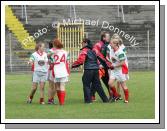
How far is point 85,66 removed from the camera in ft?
66.4

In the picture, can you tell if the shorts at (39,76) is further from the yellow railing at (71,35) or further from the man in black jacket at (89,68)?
the yellow railing at (71,35)

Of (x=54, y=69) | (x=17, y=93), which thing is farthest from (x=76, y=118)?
(x=17, y=93)

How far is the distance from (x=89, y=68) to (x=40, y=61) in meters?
1.33

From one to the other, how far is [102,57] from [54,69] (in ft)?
4.77

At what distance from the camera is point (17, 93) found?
23.4 meters

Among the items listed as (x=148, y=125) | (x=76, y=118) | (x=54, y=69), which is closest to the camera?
(x=148, y=125)

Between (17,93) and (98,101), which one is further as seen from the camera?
(17,93)

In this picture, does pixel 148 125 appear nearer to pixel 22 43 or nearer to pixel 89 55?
pixel 89 55

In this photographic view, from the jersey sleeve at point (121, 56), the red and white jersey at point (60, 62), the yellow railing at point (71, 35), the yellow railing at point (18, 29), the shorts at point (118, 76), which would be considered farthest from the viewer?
the yellow railing at point (71, 35)

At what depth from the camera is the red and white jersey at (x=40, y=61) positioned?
20047 mm

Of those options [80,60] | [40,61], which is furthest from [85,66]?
[40,61]

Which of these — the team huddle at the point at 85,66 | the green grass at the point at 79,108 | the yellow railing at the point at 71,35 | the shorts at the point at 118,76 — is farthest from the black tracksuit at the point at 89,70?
the yellow railing at the point at 71,35

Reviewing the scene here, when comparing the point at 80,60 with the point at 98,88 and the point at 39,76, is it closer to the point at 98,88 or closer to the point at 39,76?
the point at 98,88

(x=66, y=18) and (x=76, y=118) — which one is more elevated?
(x=66, y=18)
